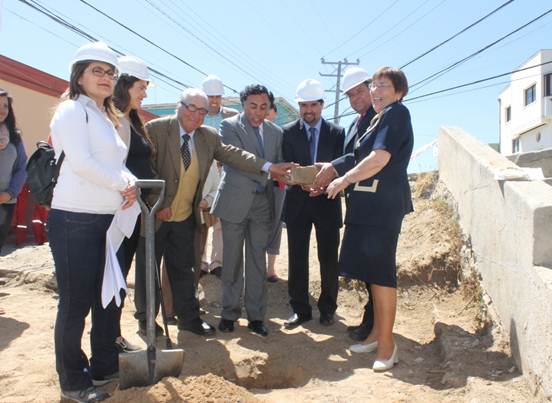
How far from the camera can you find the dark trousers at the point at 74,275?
2865 mm

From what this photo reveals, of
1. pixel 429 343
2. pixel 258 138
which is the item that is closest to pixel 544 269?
pixel 429 343

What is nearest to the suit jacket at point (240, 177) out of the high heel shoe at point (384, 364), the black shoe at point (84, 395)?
the high heel shoe at point (384, 364)

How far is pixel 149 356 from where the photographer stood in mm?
2922

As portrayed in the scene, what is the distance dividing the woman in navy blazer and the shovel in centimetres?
136

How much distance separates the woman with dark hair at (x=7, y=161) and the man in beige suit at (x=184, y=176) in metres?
1.28

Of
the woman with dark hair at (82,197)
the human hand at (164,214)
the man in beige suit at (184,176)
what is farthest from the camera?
the man in beige suit at (184,176)

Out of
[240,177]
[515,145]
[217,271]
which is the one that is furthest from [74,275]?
[515,145]

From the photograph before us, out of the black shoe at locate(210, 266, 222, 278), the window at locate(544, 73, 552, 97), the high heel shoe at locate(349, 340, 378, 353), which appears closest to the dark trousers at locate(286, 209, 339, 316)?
the high heel shoe at locate(349, 340, 378, 353)

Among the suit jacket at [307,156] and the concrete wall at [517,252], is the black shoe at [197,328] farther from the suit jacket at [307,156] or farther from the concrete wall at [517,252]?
→ the concrete wall at [517,252]

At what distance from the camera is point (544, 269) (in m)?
2.84

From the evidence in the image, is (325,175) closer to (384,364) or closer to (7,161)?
(384,364)

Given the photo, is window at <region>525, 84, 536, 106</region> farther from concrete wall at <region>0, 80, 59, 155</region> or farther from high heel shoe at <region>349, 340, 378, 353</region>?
high heel shoe at <region>349, 340, 378, 353</region>

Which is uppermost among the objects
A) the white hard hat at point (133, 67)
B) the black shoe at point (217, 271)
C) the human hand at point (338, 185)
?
the white hard hat at point (133, 67)

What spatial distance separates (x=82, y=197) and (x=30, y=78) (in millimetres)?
8145
